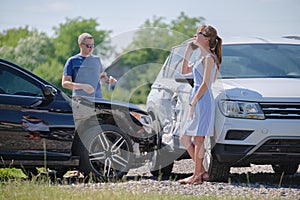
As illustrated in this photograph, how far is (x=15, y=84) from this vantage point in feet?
28.6

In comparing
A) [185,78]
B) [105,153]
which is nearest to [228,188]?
[185,78]

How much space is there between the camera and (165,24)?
112312 mm

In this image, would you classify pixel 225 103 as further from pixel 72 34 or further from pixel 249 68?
pixel 72 34

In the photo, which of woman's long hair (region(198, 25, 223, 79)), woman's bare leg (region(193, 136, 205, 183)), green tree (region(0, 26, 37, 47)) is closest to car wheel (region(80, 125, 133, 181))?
woman's bare leg (region(193, 136, 205, 183))

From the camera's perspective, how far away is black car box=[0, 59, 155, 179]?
28.1 feet

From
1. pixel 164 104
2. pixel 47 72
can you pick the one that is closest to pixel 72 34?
pixel 47 72

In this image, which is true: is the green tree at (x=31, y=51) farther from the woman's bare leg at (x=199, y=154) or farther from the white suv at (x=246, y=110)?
the woman's bare leg at (x=199, y=154)

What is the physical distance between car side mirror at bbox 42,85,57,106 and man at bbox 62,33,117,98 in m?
0.75

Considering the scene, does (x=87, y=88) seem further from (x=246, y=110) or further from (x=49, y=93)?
(x=246, y=110)

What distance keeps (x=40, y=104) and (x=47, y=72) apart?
2500 inches

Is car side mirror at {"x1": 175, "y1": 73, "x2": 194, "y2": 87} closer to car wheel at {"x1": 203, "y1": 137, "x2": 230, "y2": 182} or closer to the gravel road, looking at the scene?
car wheel at {"x1": 203, "y1": 137, "x2": 230, "y2": 182}

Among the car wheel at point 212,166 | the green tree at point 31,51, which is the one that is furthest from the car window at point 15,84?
the green tree at point 31,51

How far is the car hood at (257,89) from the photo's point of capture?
8.08 m

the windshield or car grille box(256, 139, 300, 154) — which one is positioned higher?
the windshield
